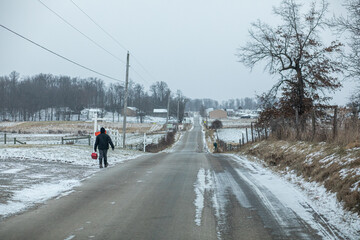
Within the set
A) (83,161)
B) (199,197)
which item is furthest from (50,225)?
(83,161)

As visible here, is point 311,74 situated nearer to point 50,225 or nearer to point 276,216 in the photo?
point 276,216

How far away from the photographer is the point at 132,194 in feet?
25.8

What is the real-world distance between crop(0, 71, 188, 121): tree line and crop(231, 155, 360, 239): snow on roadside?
98.2 meters

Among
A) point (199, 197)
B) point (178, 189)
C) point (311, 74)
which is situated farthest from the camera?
point (311, 74)

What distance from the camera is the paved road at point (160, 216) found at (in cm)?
497

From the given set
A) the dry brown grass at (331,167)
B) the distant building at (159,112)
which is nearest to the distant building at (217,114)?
the distant building at (159,112)

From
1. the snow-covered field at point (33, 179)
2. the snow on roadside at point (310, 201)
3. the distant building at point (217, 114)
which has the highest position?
the distant building at point (217, 114)

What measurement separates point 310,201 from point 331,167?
153cm

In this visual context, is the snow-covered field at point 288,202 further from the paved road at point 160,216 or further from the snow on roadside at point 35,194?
the snow on roadside at point 35,194

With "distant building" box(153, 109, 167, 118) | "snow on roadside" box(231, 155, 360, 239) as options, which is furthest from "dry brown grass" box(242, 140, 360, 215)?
"distant building" box(153, 109, 167, 118)

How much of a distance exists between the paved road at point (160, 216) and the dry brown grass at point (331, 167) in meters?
1.21

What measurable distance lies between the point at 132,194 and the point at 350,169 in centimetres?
489

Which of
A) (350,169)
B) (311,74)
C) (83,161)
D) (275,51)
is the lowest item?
(83,161)

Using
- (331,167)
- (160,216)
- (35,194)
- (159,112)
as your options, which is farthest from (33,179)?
(159,112)
